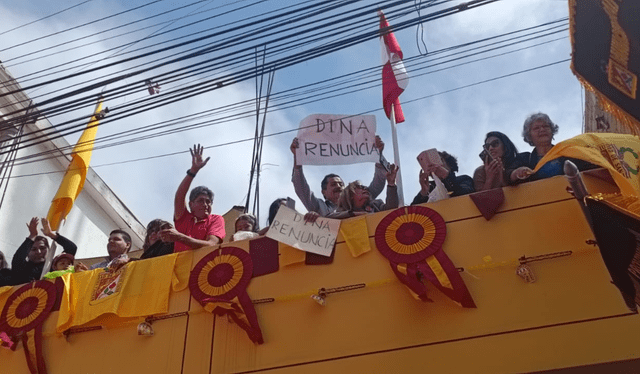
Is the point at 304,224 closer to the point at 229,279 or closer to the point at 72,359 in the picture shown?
the point at 229,279

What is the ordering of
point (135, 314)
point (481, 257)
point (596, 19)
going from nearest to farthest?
point (596, 19) → point (481, 257) → point (135, 314)

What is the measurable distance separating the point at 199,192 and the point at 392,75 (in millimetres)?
2670

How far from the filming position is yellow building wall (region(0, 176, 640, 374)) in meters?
3.88

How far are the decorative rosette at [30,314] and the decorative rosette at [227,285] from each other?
142 cm

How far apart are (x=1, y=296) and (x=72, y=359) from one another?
111cm

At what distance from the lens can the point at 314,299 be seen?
457 cm

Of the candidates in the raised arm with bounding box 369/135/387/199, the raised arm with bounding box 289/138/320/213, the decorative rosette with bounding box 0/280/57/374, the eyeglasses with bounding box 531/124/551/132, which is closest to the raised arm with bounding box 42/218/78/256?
the decorative rosette with bounding box 0/280/57/374

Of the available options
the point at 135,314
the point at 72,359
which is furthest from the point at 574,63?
the point at 72,359

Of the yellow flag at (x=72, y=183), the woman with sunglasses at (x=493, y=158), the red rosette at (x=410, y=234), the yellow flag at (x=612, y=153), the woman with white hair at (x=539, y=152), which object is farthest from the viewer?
the yellow flag at (x=72, y=183)

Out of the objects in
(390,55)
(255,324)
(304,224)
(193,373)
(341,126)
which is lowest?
(193,373)

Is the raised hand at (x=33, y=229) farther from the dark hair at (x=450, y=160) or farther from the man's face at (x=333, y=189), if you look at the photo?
the dark hair at (x=450, y=160)

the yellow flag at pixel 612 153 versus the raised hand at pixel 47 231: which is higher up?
the raised hand at pixel 47 231

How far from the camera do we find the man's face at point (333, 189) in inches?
226

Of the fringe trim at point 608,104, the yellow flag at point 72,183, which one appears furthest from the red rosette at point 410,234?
the yellow flag at point 72,183
